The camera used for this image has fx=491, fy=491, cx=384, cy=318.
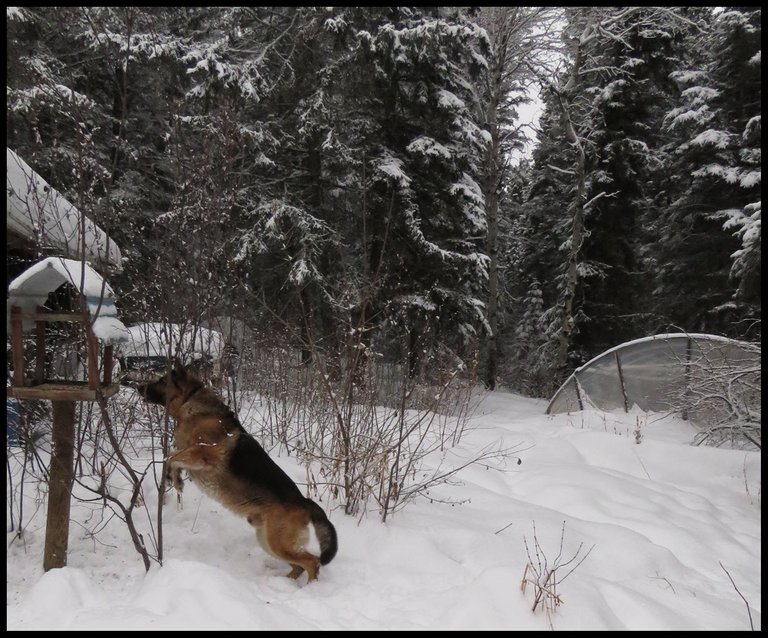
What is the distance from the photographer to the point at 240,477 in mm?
Answer: 3125

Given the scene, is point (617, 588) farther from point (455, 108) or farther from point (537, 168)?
point (537, 168)

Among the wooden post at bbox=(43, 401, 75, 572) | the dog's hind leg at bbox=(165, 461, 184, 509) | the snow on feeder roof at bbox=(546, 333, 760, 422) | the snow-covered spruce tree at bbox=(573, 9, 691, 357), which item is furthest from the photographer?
the snow-covered spruce tree at bbox=(573, 9, 691, 357)

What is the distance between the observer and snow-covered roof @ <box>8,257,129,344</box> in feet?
8.82

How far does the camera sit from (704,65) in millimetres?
14953

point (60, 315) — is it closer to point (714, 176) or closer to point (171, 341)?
point (171, 341)

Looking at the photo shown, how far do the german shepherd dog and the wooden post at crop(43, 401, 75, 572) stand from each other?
464 mm

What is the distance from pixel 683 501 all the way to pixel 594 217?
494 inches

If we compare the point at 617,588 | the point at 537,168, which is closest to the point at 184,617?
the point at 617,588

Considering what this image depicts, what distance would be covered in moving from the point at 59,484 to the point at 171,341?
1.05m

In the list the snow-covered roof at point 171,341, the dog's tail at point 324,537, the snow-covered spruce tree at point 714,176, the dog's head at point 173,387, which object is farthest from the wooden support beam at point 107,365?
the snow-covered spruce tree at point 714,176

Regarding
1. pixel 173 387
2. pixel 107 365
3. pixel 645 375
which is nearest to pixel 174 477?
pixel 173 387

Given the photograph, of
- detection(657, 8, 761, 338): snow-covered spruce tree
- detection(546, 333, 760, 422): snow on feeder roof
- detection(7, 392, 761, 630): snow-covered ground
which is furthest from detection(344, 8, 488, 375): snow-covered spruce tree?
detection(657, 8, 761, 338): snow-covered spruce tree

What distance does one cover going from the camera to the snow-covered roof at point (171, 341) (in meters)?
3.22

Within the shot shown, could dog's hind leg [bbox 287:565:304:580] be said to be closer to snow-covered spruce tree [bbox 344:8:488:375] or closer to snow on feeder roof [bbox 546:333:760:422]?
snow on feeder roof [bbox 546:333:760:422]
